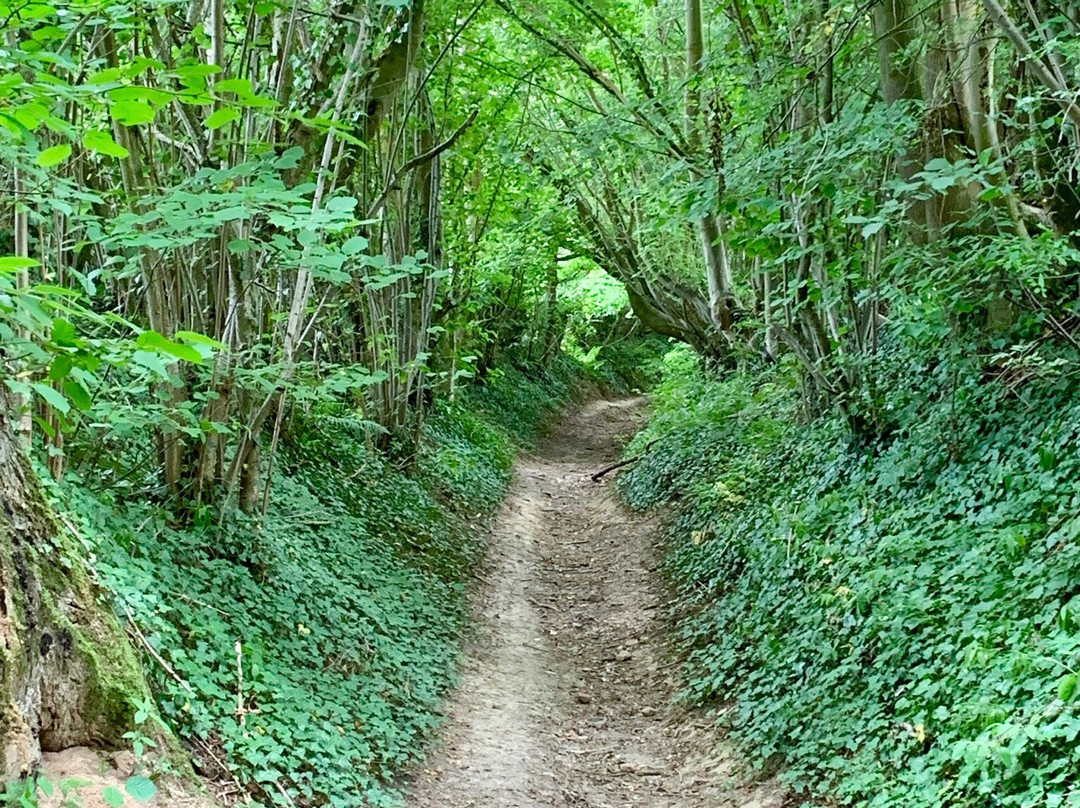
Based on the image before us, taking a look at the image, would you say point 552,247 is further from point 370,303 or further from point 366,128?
point 366,128

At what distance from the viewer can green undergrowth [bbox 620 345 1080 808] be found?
3.93m

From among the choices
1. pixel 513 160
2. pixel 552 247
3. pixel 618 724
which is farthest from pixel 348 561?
pixel 552 247

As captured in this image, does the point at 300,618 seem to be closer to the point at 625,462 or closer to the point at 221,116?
the point at 221,116

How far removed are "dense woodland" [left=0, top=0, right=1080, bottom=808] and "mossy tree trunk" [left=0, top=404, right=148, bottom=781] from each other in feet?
0.05

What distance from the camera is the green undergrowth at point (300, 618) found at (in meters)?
4.34

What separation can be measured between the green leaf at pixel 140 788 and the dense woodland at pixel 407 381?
0.24 meters

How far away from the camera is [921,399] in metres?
7.14

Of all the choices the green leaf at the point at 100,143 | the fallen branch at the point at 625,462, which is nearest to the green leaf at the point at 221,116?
the green leaf at the point at 100,143

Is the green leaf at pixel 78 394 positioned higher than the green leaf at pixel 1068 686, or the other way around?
the green leaf at pixel 78 394

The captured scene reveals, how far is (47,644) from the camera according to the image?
3.19 meters

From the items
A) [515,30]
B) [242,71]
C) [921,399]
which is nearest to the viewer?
[242,71]

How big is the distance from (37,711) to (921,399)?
6645mm

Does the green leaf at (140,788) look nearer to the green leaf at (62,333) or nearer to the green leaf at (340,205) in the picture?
the green leaf at (62,333)

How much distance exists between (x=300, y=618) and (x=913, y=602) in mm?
4064
